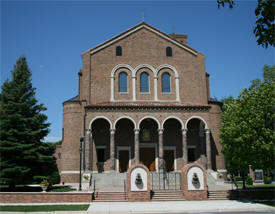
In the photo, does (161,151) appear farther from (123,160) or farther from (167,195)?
(167,195)

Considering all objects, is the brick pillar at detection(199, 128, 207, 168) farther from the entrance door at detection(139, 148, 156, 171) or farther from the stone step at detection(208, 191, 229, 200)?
the stone step at detection(208, 191, 229, 200)

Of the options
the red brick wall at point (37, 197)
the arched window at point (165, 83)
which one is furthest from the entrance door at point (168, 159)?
the red brick wall at point (37, 197)

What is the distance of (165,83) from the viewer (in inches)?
1303

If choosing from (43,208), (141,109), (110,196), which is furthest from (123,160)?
(43,208)

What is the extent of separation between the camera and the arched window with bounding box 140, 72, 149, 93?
32.5m

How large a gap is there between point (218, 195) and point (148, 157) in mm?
11173

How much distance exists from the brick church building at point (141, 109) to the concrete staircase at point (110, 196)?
7.46 m

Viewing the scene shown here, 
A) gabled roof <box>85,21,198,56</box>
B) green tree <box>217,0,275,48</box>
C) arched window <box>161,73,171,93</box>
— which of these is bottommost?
green tree <box>217,0,275,48</box>

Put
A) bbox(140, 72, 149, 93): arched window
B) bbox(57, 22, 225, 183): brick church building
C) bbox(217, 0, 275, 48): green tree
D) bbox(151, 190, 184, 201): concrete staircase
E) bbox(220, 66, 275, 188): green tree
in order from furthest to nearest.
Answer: bbox(140, 72, 149, 93): arched window → bbox(57, 22, 225, 183): brick church building → bbox(151, 190, 184, 201): concrete staircase → bbox(220, 66, 275, 188): green tree → bbox(217, 0, 275, 48): green tree

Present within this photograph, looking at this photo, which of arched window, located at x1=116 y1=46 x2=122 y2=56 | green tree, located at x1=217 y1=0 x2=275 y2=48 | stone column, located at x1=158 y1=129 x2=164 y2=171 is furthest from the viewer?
arched window, located at x1=116 y1=46 x2=122 y2=56

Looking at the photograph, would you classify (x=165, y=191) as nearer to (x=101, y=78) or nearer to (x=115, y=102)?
(x=115, y=102)

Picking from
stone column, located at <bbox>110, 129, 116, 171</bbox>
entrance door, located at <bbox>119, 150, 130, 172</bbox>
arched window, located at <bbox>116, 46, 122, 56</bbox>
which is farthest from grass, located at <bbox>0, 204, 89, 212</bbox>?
arched window, located at <bbox>116, 46, 122, 56</bbox>

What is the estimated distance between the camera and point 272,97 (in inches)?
788

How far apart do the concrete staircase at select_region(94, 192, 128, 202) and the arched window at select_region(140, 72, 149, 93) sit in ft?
46.6
